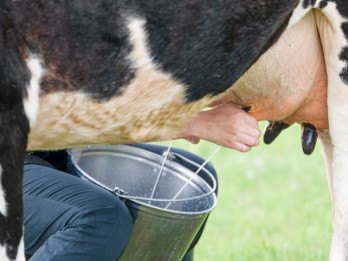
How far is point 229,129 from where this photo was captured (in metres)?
3.99

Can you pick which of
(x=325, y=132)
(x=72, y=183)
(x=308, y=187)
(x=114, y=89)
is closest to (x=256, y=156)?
(x=308, y=187)

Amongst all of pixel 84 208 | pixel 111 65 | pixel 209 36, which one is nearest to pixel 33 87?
pixel 111 65

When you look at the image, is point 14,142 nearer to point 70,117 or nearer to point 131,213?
point 70,117

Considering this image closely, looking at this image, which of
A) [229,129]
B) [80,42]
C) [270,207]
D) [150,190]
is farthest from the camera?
[270,207]

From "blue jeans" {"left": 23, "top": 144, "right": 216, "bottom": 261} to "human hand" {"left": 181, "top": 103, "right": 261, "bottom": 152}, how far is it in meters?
0.38

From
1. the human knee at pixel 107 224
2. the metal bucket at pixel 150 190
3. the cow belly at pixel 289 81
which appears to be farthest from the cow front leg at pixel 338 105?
the human knee at pixel 107 224

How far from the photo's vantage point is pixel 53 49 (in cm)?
323

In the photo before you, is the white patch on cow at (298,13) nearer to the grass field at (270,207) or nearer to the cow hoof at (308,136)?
the cow hoof at (308,136)

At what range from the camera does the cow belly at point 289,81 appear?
3883mm

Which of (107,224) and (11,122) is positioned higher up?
(11,122)

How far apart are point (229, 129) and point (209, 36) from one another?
60 cm

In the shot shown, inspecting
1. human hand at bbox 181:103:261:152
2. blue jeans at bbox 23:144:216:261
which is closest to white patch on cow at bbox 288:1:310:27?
human hand at bbox 181:103:261:152

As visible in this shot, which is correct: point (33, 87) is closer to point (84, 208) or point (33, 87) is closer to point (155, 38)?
point (155, 38)

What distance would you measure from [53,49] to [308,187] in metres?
5.31
